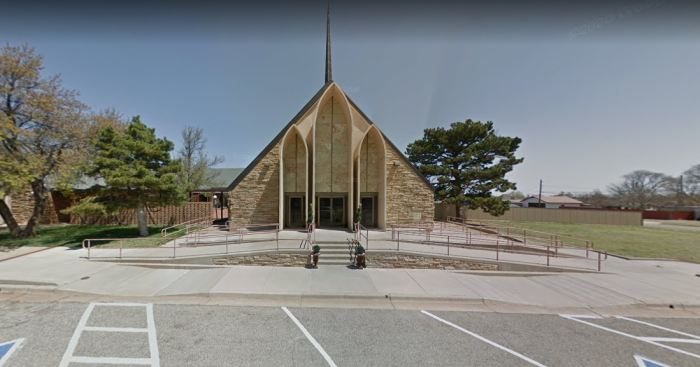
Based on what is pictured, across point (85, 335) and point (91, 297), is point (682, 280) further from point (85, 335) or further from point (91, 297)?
point (91, 297)

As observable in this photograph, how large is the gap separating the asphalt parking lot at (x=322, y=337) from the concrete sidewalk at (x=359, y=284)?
0.60m

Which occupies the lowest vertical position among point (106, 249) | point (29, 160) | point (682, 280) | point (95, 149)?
point (682, 280)

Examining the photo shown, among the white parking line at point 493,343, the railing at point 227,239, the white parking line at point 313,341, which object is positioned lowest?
the white parking line at point 493,343

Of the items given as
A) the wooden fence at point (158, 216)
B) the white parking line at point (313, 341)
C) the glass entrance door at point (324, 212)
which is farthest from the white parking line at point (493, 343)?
the wooden fence at point (158, 216)

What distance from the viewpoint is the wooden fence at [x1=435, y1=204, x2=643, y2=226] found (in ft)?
68.9

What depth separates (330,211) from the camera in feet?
40.4

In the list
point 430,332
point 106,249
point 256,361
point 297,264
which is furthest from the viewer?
point 106,249

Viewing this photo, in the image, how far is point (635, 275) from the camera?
297 inches

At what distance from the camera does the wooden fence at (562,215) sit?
2102cm

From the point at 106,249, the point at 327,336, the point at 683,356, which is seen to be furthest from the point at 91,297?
the point at 683,356

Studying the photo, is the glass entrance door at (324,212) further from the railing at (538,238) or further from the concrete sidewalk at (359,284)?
the railing at (538,238)

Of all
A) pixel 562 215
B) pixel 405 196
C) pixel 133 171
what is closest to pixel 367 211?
pixel 405 196

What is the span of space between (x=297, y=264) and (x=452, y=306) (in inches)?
213

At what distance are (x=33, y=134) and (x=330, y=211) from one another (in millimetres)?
16235
